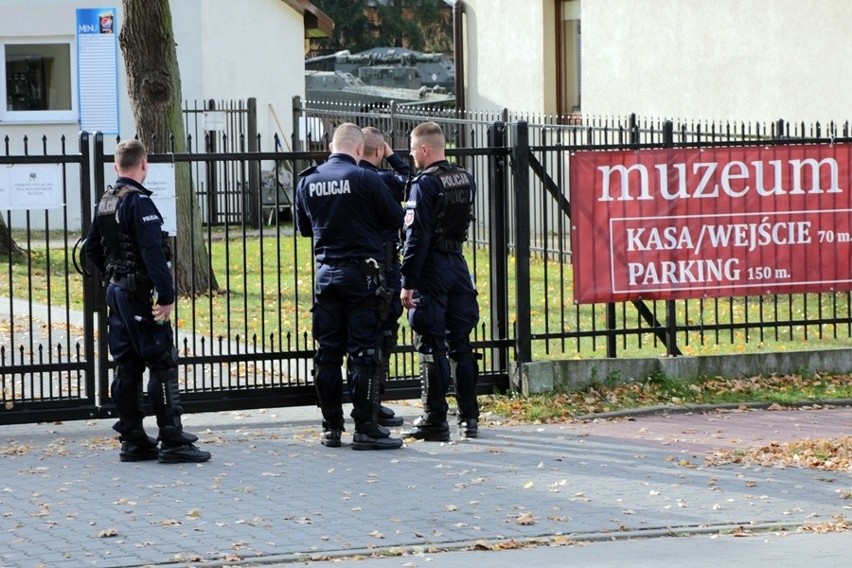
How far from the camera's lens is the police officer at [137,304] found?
8781mm

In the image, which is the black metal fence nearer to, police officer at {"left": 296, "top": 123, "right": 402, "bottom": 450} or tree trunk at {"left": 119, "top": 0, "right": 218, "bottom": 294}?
tree trunk at {"left": 119, "top": 0, "right": 218, "bottom": 294}

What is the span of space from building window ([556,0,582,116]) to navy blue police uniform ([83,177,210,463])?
16.7 meters

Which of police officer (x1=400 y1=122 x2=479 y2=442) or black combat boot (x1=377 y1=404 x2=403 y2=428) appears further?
black combat boot (x1=377 y1=404 x2=403 y2=428)

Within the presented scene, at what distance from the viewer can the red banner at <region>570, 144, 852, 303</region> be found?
1113 cm

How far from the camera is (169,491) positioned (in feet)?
27.2

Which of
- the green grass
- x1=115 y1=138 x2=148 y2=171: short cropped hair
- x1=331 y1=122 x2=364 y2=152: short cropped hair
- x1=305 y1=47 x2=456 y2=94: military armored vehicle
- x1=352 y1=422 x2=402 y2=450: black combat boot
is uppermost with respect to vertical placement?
x1=305 y1=47 x2=456 y2=94: military armored vehicle

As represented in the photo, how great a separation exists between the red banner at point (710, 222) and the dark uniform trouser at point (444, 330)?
1.58 m

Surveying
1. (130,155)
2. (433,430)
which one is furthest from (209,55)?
(130,155)

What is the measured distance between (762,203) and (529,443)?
300cm

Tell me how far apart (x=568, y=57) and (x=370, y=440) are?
54.5 feet

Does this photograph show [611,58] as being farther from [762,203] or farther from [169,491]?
[169,491]

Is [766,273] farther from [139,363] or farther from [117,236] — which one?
[117,236]

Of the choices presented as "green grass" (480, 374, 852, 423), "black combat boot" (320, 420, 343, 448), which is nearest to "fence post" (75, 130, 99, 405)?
"black combat boot" (320, 420, 343, 448)

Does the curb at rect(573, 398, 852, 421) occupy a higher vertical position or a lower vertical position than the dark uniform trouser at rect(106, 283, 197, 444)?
lower
